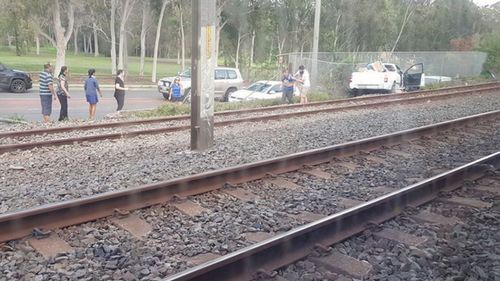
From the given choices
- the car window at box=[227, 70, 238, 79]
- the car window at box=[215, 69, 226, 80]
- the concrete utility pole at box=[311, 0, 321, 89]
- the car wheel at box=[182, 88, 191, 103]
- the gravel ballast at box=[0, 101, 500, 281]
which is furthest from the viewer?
the car window at box=[227, 70, 238, 79]

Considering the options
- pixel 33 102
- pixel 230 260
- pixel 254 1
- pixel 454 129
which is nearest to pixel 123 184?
pixel 230 260

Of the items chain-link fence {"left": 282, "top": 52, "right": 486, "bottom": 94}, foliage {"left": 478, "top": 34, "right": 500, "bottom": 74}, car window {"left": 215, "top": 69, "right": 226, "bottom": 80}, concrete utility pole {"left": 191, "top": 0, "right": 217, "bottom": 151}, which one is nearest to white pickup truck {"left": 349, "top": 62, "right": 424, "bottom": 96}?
chain-link fence {"left": 282, "top": 52, "right": 486, "bottom": 94}

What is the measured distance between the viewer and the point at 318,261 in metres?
4.12

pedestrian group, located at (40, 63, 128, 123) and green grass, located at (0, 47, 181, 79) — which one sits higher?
pedestrian group, located at (40, 63, 128, 123)

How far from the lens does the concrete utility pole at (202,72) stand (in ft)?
28.0

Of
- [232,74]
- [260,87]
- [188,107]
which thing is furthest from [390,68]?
[188,107]

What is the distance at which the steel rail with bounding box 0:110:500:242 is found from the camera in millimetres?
4496

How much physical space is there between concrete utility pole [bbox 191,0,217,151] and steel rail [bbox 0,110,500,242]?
7.08ft

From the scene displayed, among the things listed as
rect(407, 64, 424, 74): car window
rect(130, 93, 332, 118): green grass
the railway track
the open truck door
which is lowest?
rect(130, 93, 332, 118): green grass

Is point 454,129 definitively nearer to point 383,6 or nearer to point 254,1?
point 254,1

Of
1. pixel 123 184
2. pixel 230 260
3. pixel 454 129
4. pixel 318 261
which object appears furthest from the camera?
pixel 454 129

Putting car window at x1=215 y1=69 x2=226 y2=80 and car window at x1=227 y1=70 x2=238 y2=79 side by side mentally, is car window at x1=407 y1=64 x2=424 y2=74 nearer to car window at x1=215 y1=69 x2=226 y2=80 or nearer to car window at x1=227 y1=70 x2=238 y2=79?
car window at x1=227 y1=70 x2=238 y2=79

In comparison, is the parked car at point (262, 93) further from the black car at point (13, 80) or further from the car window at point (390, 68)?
the black car at point (13, 80)

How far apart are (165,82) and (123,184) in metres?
20.7
